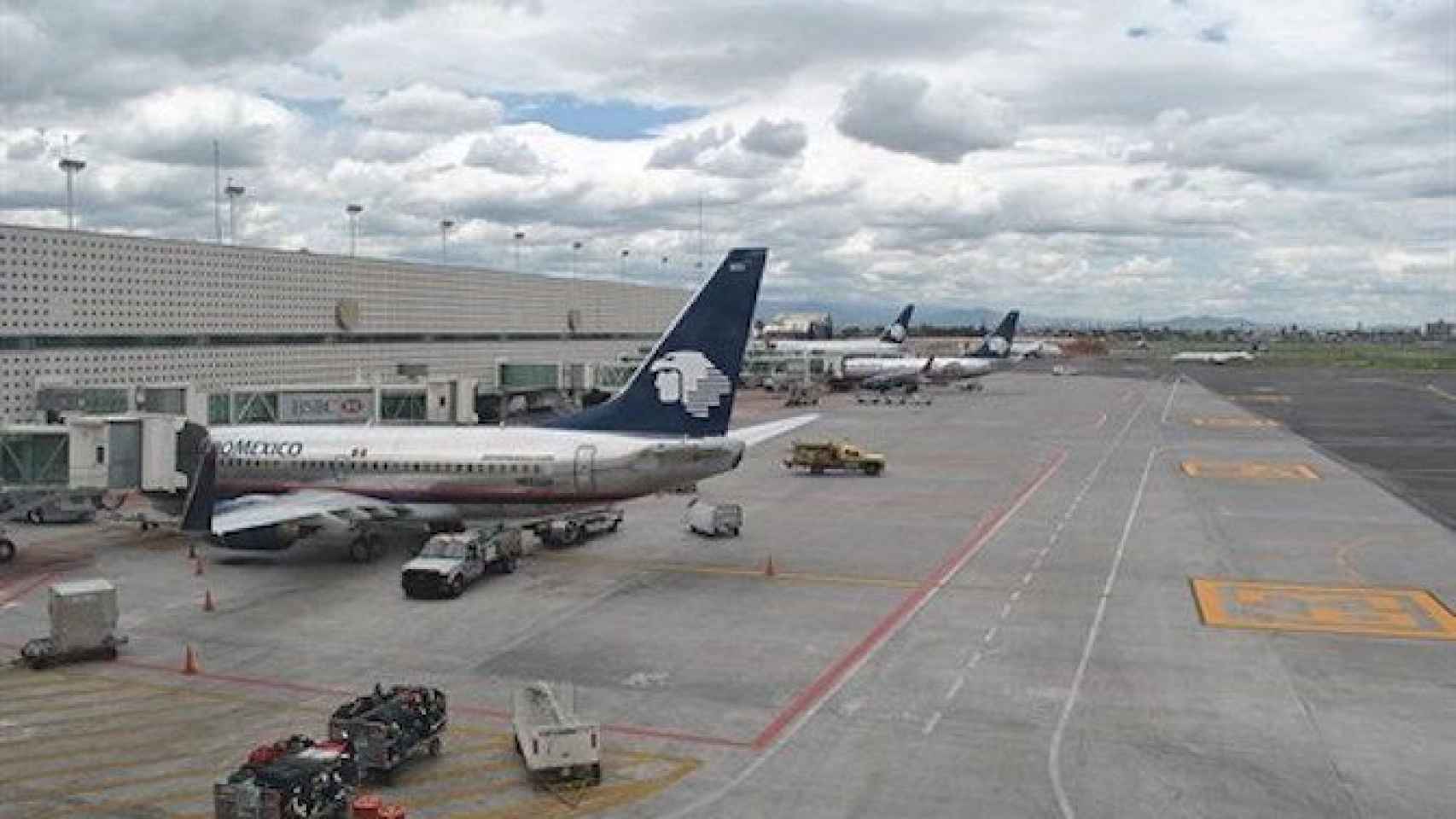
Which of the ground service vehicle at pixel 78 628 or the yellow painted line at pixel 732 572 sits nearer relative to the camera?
the ground service vehicle at pixel 78 628

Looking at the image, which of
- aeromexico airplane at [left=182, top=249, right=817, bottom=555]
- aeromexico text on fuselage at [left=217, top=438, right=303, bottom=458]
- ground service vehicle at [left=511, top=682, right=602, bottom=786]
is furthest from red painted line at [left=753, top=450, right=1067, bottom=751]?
aeromexico text on fuselage at [left=217, top=438, right=303, bottom=458]

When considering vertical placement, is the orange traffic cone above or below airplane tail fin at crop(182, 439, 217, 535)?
below

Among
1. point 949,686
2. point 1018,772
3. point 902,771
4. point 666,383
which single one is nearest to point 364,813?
point 902,771

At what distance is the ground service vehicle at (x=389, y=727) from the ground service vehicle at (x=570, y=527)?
19.9 m

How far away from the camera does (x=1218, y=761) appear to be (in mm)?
22812

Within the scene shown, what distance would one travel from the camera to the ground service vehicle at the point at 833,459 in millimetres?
68188

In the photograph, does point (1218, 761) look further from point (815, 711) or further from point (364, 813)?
point (364, 813)

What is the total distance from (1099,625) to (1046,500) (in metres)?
25.2

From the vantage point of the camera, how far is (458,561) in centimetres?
3725

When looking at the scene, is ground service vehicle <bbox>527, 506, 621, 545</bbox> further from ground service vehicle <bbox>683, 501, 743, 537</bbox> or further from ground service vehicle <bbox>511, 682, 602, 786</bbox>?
ground service vehicle <bbox>511, 682, 602, 786</bbox>

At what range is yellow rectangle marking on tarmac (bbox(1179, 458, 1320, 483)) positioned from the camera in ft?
218

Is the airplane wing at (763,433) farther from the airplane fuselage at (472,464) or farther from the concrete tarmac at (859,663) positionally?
the concrete tarmac at (859,663)

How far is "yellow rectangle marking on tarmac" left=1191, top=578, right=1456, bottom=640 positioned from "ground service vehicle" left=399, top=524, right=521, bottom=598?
22.1 metres

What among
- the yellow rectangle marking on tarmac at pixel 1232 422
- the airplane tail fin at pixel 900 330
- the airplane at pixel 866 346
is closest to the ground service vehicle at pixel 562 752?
the yellow rectangle marking on tarmac at pixel 1232 422
